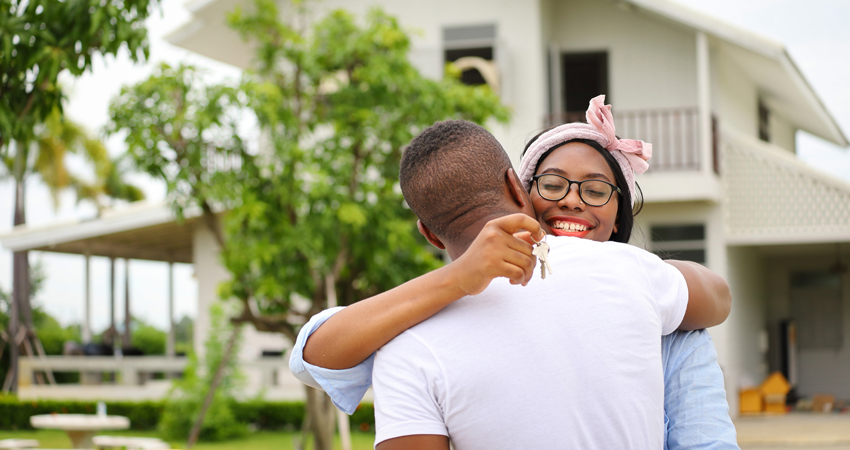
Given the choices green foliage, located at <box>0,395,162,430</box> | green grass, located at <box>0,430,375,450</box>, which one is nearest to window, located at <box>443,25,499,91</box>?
green grass, located at <box>0,430,375,450</box>

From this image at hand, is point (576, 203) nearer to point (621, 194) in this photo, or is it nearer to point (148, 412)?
point (621, 194)

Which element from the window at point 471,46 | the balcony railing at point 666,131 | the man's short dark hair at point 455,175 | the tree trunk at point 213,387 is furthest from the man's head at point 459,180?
the window at point 471,46

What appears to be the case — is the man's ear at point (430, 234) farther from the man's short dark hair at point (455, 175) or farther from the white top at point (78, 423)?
the white top at point (78, 423)

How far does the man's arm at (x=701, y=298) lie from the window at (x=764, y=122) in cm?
1633

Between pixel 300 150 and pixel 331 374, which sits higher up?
pixel 300 150

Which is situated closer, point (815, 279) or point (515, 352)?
point (515, 352)

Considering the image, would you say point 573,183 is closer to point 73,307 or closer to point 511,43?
point 511,43

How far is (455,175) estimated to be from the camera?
150 cm

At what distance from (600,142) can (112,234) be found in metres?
14.9

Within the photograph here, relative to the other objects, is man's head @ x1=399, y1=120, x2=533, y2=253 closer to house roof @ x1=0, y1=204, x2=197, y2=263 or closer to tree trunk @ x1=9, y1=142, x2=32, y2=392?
house roof @ x1=0, y1=204, x2=197, y2=263

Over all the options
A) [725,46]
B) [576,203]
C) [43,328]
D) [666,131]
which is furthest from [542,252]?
[43,328]

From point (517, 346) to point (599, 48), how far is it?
13.2 metres

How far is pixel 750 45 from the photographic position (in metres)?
12.5

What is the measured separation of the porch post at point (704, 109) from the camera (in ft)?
40.2
